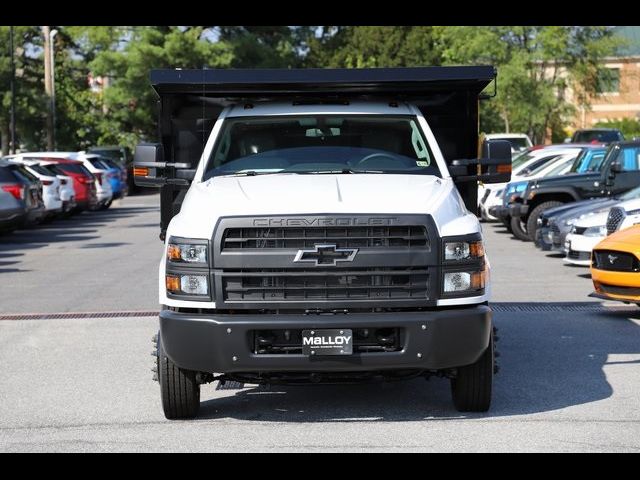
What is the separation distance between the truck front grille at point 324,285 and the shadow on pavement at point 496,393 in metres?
0.92

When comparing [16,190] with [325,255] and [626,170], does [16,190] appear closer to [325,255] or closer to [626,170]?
[626,170]

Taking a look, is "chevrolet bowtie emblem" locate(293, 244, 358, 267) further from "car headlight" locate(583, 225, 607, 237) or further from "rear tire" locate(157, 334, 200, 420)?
"car headlight" locate(583, 225, 607, 237)

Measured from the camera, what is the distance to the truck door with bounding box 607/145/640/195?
19328mm

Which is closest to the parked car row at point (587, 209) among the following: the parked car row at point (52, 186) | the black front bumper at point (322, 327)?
the black front bumper at point (322, 327)

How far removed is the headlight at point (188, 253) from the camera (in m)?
7.59

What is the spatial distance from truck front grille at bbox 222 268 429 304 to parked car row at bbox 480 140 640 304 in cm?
516

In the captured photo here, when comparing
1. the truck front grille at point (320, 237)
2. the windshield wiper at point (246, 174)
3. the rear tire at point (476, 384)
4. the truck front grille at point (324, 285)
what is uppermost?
the windshield wiper at point (246, 174)

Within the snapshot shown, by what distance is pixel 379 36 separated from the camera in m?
74.2

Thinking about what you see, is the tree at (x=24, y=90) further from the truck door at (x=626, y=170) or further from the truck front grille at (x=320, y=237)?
the truck front grille at (x=320, y=237)

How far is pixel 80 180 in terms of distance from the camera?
33.8 m

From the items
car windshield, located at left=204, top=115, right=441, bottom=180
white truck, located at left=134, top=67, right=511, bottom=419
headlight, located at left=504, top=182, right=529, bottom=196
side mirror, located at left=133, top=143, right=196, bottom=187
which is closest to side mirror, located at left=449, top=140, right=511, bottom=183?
car windshield, located at left=204, top=115, right=441, bottom=180
